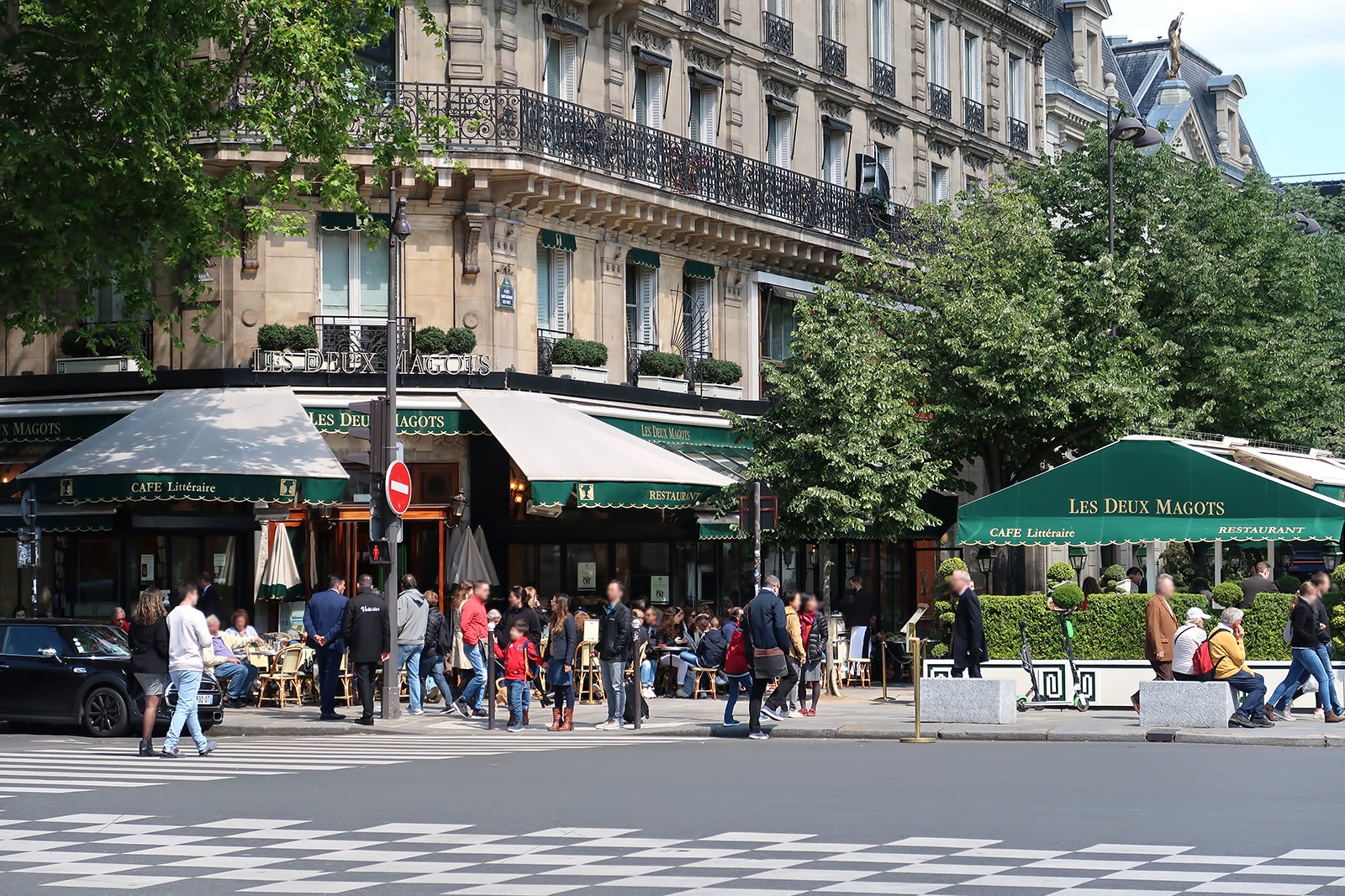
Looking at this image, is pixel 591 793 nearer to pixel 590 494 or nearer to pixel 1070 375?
pixel 590 494

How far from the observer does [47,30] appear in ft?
78.1

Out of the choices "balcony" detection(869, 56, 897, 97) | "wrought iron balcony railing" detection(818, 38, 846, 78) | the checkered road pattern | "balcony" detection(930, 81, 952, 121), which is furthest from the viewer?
"balcony" detection(930, 81, 952, 121)

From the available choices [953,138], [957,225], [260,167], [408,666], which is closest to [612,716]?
[408,666]

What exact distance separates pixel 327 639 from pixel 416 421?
5.32 meters

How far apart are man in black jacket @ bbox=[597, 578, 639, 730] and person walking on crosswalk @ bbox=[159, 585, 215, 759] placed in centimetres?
505

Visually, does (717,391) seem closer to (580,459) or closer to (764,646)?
(580,459)

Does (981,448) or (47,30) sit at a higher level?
(47,30)

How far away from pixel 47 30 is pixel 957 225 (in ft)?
59.3

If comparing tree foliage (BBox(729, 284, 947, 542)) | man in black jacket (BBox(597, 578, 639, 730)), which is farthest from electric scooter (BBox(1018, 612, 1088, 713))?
man in black jacket (BBox(597, 578, 639, 730))

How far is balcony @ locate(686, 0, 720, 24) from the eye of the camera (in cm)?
3431

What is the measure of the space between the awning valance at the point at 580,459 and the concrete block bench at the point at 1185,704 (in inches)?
366

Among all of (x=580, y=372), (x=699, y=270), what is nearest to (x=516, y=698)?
(x=580, y=372)

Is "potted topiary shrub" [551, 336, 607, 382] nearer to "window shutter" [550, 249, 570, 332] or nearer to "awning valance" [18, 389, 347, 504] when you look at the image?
"window shutter" [550, 249, 570, 332]

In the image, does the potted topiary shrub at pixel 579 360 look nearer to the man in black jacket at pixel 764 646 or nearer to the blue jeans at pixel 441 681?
the blue jeans at pixel 441 681
